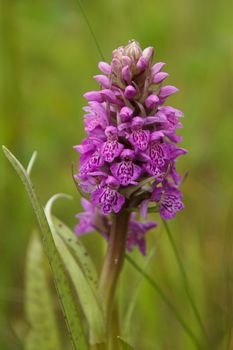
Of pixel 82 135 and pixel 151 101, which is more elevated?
pixel 151 101

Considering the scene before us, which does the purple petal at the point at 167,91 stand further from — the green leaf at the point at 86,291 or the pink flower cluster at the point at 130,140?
the green leaf at the point at 86,291

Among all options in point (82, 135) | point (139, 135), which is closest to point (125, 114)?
point (139, 135)

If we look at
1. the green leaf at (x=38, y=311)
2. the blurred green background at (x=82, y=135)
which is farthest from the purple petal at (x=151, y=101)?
the green leaf at (x=38, y=311)

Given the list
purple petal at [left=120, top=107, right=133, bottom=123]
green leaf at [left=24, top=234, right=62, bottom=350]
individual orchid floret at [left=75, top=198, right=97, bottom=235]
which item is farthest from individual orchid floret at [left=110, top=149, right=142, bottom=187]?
green leaf at [left=24, top=234, right=62, bottom=350]

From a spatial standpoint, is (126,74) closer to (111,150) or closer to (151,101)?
(151,101)

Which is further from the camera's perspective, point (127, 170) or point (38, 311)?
point (38, 311)

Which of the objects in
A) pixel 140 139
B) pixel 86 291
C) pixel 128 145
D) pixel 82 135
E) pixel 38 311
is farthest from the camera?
pixel 82 135

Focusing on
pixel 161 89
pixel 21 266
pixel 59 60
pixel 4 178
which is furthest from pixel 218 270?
pixel 59 60
